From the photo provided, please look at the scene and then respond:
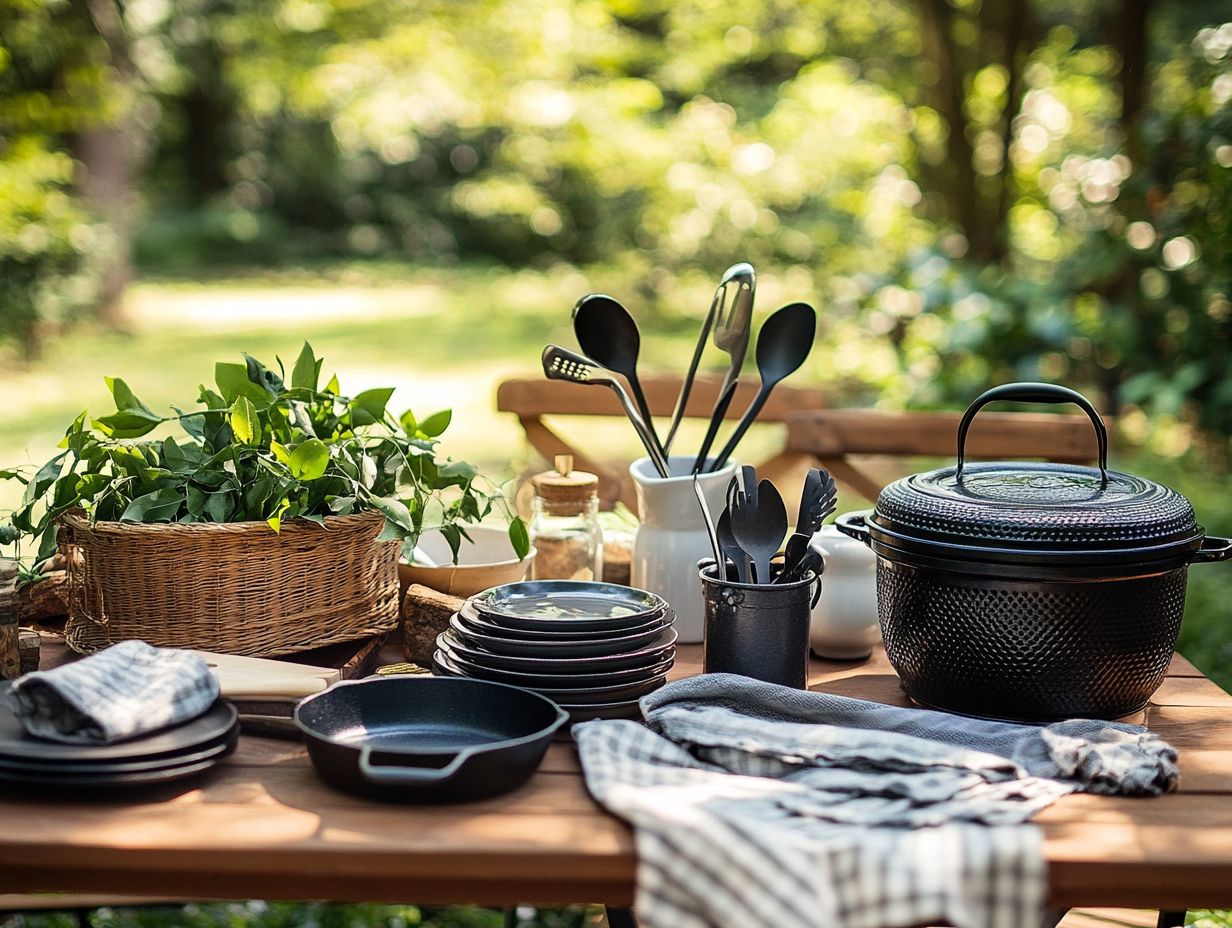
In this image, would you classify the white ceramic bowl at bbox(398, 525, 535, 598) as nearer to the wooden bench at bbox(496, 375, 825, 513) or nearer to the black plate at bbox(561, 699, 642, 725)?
the black plate at bbox(561, 699, 642, 725)

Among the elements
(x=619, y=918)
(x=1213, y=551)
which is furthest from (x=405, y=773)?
(x=1213, y=551)

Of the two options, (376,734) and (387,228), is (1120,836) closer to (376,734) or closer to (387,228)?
(376,734)

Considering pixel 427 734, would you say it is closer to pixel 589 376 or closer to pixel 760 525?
pixel 760 525

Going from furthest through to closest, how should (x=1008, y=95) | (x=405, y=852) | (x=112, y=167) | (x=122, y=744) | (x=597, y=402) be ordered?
(x=112, y=167), (x=1008, y=95), (x=597, y=402), (x=122, y=744), (x=405, y=852)

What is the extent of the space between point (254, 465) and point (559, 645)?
401mm

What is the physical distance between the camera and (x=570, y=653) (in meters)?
1.24

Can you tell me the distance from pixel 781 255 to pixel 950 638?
9.12 m

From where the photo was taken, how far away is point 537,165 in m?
12.6

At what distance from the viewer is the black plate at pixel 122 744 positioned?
3.42 ft

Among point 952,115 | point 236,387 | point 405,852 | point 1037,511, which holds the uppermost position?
Answer: point 952,115

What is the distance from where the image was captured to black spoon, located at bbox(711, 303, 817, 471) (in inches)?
58.0

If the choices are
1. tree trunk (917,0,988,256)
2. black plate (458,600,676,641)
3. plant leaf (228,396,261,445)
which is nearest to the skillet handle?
black plate (458,600,676,641)

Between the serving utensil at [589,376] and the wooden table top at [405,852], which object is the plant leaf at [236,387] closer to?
the serving utensil at [589,376]

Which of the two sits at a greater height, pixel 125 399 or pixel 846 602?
pixel 125 399
